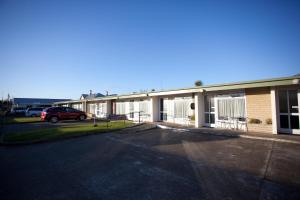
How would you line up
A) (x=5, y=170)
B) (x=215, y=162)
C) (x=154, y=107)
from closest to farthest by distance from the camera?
(x=5, y=170) → (x=215, y=162) → (x=154, y=107)

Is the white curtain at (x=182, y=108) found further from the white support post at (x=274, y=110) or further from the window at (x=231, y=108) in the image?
the white support post at (x=274, y=110)

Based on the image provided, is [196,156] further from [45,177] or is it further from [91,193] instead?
[45,177]

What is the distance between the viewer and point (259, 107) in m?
9.88

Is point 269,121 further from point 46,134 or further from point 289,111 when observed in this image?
point 46,134

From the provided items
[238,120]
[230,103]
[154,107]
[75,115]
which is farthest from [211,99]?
[75,115]

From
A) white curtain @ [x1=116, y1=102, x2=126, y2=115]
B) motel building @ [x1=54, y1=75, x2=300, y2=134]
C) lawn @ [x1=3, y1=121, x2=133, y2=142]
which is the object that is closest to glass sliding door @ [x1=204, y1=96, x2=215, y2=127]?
motel building @ [x1=54, y1=75, x2=300, y2=134]

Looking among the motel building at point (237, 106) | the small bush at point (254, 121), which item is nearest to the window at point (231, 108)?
the motel building at point (237, 106)

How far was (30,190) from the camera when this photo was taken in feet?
12.8

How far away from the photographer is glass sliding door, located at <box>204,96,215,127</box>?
12.2 m

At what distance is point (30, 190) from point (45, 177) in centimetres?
73

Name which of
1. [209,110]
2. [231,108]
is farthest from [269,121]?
[209,110]

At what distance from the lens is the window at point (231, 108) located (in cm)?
1066

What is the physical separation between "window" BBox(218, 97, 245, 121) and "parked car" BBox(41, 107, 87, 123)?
16453 mm

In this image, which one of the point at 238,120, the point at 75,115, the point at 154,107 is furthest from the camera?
the point at 75,115
